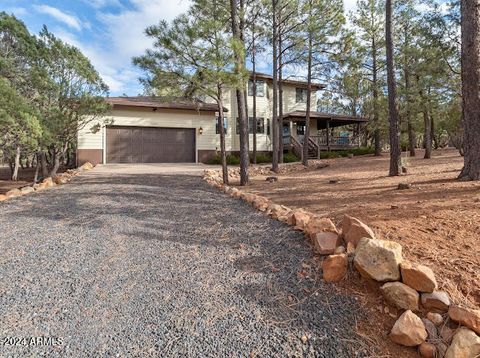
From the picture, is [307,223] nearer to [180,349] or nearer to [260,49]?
[180,349]

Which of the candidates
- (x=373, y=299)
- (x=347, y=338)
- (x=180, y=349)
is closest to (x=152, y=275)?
(x=180, y=349)

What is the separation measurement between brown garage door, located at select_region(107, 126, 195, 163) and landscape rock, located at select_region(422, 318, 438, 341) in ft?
55.1

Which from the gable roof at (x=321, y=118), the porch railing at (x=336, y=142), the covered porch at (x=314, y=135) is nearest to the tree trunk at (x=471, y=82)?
the covered porch at (x=314, y=135)

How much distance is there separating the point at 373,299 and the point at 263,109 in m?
20.3

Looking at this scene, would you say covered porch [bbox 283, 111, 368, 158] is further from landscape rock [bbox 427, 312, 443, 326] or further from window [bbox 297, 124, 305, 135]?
landscape rock [bbox 427, 312, 443, 326]

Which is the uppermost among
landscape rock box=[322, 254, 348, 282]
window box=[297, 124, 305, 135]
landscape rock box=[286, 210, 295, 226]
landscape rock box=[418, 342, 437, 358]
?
window box=[297, 124, 305, 135]

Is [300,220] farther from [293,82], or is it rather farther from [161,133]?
[293,82]

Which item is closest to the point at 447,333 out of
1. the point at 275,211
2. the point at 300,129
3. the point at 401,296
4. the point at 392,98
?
the point at 401,296

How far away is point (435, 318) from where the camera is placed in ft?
6.82

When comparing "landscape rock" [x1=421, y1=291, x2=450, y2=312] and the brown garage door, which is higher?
the brown garage door

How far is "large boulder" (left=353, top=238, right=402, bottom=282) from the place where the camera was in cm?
236

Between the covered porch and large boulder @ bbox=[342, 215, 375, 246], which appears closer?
large boulder @ bbox=[342, 215, 375, 246]

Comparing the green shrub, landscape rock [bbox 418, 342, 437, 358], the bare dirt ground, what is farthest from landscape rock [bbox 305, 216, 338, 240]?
the green shrub

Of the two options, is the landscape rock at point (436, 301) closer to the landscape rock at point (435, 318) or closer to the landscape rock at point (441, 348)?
the landscape rock at point (435, 318)
